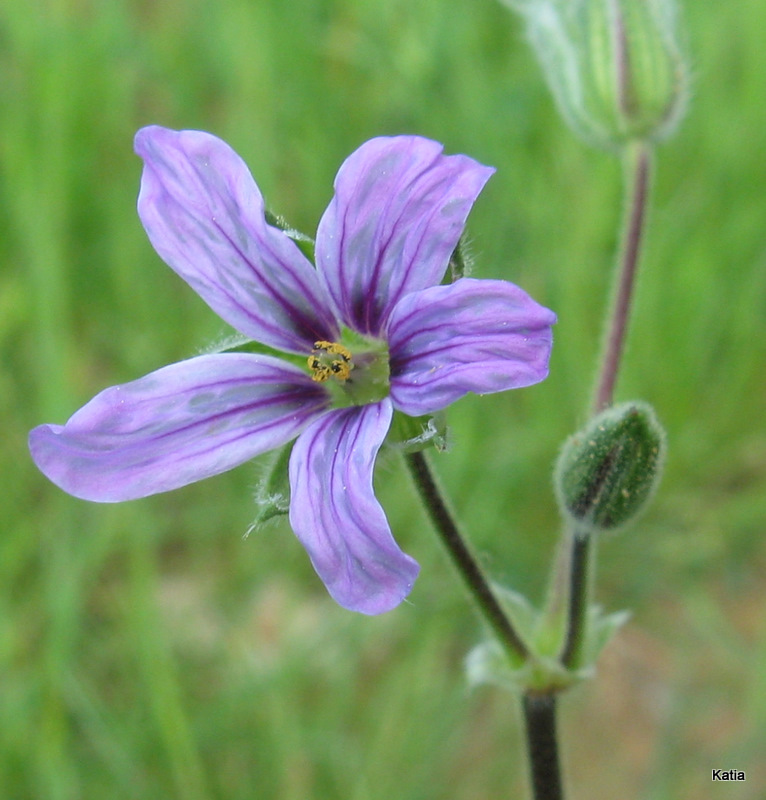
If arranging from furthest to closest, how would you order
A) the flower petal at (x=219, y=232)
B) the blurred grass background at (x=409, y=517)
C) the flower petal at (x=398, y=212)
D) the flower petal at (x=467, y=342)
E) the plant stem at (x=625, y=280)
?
the blurred grass background at (x=409, y=517) < the plant stem at (x=625, y=280) < the flower petal at (x=219, y=232) < the flower petal at (x=398, y=212) < the flower petal at (x=467, y=342)

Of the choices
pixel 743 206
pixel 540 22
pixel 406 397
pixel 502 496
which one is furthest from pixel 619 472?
pixel 743 206

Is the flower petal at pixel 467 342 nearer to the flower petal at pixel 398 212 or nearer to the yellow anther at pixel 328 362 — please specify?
the flower petal at pixel 398 212

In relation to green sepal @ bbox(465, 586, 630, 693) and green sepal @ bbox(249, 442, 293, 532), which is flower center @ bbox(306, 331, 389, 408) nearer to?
green sepal @ bbox(249, 442, 293, 532)

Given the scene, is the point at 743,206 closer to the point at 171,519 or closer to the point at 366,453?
the point at 171,519

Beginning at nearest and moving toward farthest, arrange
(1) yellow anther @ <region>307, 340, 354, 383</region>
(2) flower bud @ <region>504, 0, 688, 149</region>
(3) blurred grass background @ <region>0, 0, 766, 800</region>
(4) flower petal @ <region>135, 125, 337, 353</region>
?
1. (4) flower petal @ <region>135, 125, 337, 353</region>
2. (1) yellow anther @ <region>307, 340, 354, 383</region>
3. (2) flower bud @ <region>504, 0, 688, 149</region>
4. (3) blurred grass background @ <region>0, 0, 766, 800</region>

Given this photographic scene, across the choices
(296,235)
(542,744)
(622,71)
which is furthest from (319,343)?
(622,71)

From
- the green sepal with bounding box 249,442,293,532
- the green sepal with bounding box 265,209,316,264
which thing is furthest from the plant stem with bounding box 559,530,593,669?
the green sepal with bounding box 265,209,316,264

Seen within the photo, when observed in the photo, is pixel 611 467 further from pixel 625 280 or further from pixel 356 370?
pixel 625 280

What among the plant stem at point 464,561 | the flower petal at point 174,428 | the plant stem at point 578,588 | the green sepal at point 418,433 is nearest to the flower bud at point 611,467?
the plant stem at point 578,588

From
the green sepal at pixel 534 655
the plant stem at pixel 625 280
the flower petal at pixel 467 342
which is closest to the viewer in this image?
the flower petal at pixel 467 342
